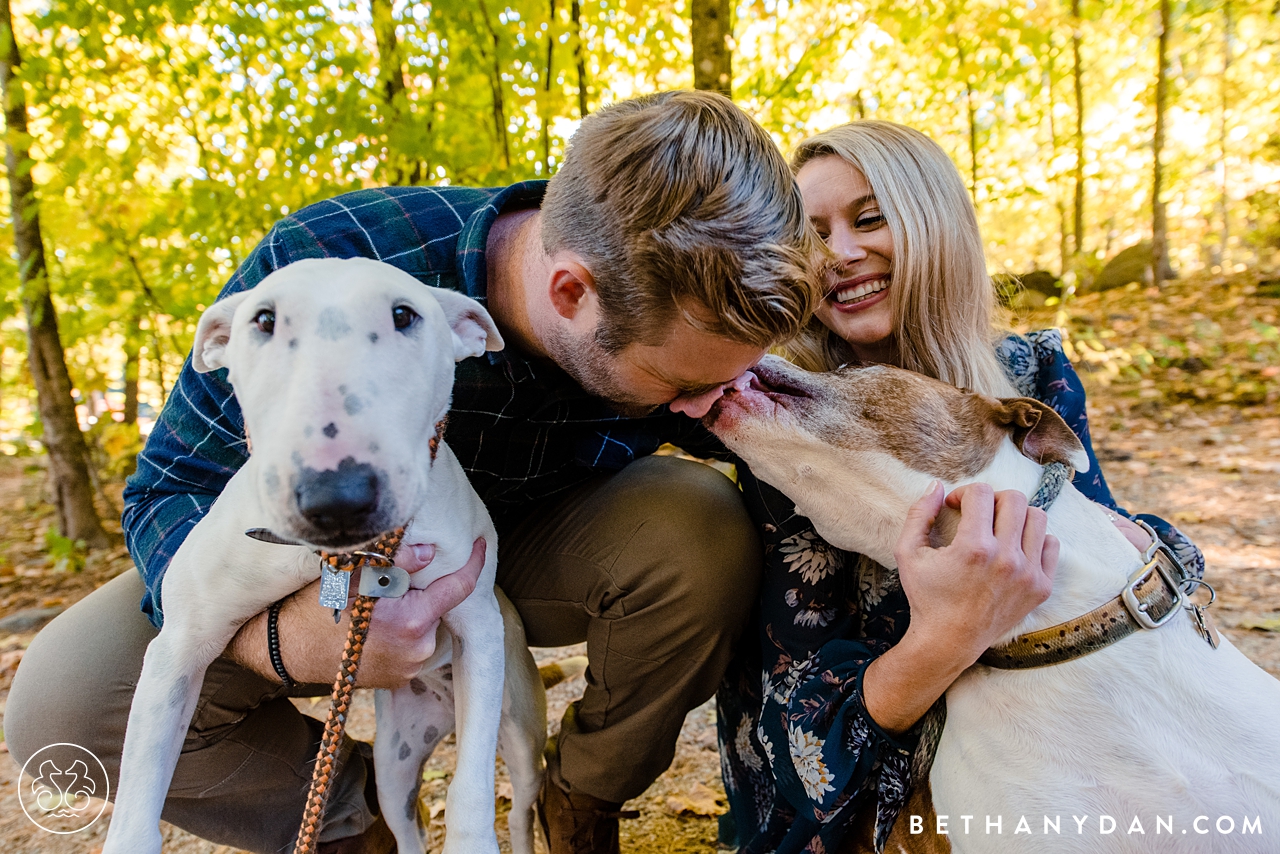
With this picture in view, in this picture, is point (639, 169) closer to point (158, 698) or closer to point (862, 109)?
point (158, 698)

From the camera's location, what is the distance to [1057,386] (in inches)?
92.6

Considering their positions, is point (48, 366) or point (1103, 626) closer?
point (1103, 626)

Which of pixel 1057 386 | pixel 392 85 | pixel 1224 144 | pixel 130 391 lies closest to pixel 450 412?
pixel 1057 386

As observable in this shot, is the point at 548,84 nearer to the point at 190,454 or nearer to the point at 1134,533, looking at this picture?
the point at 190,454

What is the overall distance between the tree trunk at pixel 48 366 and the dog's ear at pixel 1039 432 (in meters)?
4.79

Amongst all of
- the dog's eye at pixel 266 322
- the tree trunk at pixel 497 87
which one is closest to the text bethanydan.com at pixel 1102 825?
the dog's eye at pixel 266 322

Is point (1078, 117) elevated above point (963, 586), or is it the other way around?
point (1078, 117)

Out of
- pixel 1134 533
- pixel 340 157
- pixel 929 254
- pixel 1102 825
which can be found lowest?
pixel 1102 825

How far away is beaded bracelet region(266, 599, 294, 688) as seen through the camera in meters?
1.73

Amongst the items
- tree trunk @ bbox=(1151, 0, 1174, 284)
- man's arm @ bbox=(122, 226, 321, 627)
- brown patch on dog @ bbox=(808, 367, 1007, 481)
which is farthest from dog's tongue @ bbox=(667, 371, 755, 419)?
tree trunk @ bbox=(1151, 0, 1174, 284)

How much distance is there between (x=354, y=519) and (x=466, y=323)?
0.65 meters

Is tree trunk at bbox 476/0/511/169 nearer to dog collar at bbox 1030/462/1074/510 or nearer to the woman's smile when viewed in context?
the woman's smile

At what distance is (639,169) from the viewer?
1.73 m

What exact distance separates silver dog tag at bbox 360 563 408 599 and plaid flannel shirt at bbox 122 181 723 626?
2.00 feet
